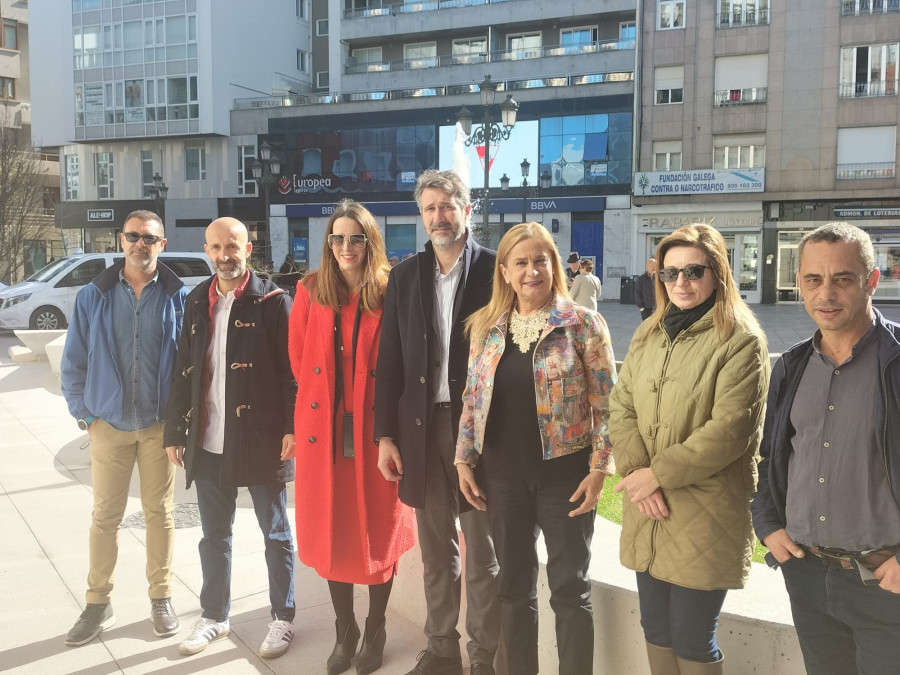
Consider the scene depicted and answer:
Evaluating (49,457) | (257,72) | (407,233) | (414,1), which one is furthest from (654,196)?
(49,457)

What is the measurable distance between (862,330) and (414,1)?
43.3 m

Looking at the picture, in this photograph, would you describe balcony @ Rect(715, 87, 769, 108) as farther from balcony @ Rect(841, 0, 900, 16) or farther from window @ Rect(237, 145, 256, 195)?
window @ Rect(237, 145, 256, 195)

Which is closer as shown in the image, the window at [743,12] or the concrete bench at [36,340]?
the concrete bench at [36,340]

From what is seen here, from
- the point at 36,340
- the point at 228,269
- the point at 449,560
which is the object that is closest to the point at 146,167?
the point at 36,340

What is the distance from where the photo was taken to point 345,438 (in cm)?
384

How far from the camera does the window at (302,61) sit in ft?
166

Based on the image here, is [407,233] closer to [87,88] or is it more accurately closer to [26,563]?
[87,88]

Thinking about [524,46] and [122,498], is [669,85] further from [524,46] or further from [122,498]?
[122,498]

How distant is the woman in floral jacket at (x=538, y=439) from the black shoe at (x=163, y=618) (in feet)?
6.39

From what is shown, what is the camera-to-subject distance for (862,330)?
244 cm

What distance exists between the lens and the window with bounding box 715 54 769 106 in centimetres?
3384

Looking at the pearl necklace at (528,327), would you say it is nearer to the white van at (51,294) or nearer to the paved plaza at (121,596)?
the paved plaza at (121,596)

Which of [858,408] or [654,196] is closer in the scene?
[858,408]

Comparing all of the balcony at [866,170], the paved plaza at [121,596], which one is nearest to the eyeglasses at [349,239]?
the paved plaza at [121,596]
